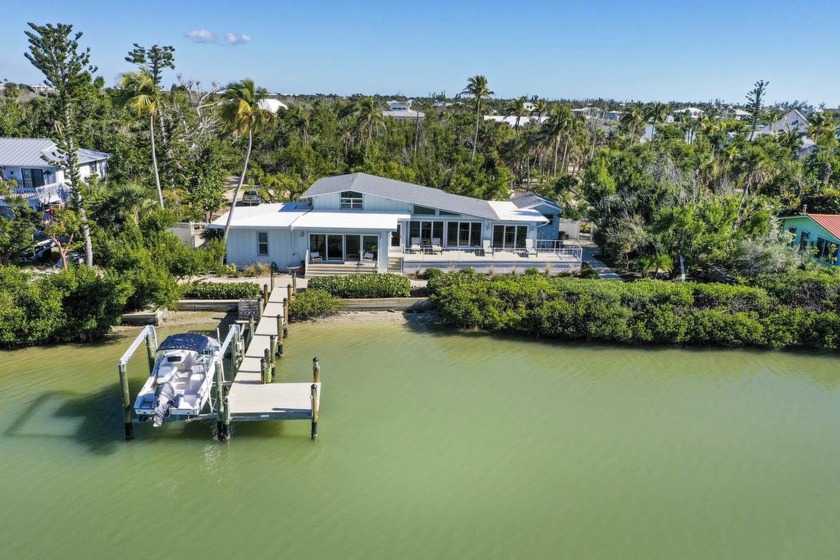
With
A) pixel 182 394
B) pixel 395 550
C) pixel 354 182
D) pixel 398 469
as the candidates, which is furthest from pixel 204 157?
pixel 395 550

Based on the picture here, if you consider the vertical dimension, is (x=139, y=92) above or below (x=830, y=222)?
above

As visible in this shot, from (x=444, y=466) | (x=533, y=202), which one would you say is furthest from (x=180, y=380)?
(x=533, y=202)

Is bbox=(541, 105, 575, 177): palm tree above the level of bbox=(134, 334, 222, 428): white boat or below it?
above

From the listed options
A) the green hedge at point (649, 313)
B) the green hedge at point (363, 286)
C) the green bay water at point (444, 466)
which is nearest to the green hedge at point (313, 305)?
the green hedge at point (363, 286)

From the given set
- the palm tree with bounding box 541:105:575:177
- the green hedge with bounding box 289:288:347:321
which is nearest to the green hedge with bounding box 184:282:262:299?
the green hedge with bounding box 289:288:347:321

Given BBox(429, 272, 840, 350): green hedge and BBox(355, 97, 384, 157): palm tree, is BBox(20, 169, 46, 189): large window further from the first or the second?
BBox(355, 97, 384, 157): palm tree

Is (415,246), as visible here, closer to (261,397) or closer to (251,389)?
(251,389)
